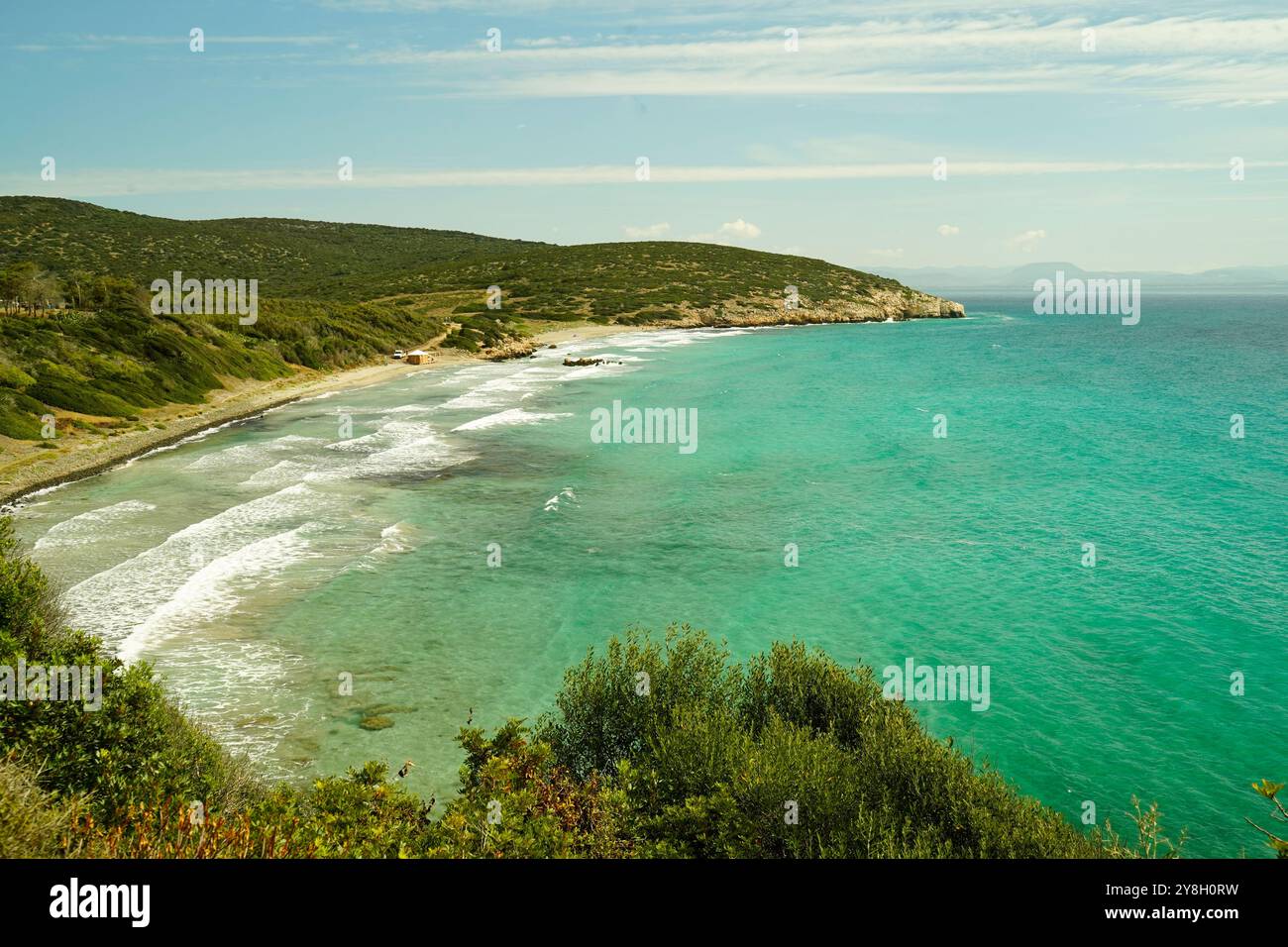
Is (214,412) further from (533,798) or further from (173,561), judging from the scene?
(533,798)

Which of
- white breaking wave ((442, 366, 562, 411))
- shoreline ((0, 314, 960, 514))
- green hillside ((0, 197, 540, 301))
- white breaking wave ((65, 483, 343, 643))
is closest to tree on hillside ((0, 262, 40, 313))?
shoreline ((0, 314, 960, 514))

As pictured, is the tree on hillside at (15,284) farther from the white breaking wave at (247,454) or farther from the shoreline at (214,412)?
the white breaking wave at (247,454)

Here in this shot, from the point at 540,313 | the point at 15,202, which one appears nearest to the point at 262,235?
the point at 15,202

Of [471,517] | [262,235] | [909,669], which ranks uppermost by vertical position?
[262,235]

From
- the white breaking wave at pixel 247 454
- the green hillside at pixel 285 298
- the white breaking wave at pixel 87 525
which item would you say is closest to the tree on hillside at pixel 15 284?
the green hillside at pixel 285 298

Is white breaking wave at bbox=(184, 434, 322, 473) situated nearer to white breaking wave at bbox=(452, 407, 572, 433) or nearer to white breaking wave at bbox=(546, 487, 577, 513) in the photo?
white breaking wave at bbox=(452, 407, 572, 433)

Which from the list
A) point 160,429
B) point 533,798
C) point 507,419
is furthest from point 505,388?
point 533,798
